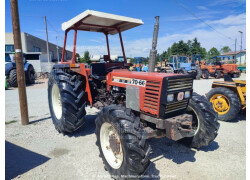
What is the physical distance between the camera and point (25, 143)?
140 inches

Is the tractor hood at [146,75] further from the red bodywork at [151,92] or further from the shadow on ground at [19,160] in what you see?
the shadow on ground at [19,160]

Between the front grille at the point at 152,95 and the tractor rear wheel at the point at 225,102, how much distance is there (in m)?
3.04

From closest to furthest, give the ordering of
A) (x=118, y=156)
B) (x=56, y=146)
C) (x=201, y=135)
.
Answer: (x=118, y=156), (x=201, y=135), (x=56, y=146)

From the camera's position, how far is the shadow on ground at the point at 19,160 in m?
2.65

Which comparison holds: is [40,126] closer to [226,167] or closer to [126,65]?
[126,65]

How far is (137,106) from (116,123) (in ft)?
1.81

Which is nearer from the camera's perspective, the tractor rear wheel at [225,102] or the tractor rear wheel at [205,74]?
the tractor rear wheel at [225,102]

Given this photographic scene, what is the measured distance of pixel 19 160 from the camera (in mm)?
2957

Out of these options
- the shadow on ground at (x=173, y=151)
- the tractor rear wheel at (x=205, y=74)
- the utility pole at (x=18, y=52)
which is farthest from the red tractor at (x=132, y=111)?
the tractor rear wheel at (x=205, y=74)

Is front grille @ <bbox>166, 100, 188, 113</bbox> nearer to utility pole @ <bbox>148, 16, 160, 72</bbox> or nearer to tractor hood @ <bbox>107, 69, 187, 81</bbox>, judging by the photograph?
tractor hood @ <bbox>107, 69, 187, 81</bbox>

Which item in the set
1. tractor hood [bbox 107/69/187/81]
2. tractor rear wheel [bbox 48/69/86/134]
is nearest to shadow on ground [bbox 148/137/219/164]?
tractor hood [bbox 107/69/187/81]

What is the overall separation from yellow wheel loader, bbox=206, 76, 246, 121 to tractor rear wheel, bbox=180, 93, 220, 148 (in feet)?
6.11

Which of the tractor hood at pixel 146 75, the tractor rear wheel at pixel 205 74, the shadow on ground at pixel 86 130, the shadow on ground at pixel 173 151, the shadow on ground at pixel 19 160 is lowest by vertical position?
the shadow on ground at pixel 173 151

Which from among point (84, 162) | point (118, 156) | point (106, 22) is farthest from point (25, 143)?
point (106, 22)
